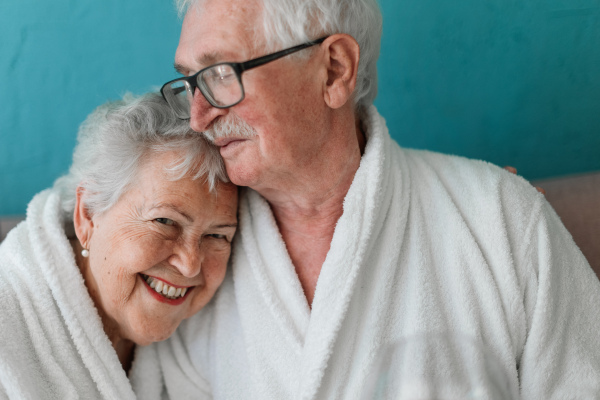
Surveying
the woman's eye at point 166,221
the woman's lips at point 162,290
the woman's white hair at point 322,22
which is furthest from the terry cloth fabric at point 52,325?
the woman's white hair at point 322,22

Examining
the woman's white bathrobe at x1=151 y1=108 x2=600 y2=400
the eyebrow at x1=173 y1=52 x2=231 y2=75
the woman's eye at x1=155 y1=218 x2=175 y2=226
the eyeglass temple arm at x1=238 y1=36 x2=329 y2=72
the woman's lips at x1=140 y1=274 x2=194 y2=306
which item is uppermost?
the eyebrow at x1=173 y1=52 x2=231 y2=75

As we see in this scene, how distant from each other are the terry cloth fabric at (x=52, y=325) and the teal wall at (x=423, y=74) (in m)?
0.62

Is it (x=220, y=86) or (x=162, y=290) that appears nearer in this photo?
(x=220, y=86)

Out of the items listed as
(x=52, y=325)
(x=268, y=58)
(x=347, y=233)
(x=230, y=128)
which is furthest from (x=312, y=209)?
(x=52, y=325)

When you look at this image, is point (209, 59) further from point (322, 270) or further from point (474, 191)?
point (474, 191)

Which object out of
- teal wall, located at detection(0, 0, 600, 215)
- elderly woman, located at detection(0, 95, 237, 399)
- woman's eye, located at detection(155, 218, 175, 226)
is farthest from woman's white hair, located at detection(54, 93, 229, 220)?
teal wall, located at detection(0, 0, 600, 215)

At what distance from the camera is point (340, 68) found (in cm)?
132

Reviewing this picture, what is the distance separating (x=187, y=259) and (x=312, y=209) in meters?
0.35

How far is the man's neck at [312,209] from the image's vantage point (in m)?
1.37

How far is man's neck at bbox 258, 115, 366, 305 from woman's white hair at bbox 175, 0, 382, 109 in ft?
0.66

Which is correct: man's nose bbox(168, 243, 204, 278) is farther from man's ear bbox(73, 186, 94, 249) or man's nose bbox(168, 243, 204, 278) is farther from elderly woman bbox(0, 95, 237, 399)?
man's ear bbox(73, 186, 94, 249)

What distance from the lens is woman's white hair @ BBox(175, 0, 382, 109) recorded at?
1.20 meters

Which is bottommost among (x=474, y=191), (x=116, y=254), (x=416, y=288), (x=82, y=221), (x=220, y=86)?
(x=416, y=288)

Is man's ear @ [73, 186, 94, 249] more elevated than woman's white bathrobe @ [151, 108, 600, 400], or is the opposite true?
man's ear @ [73, 186, 94, 249]
